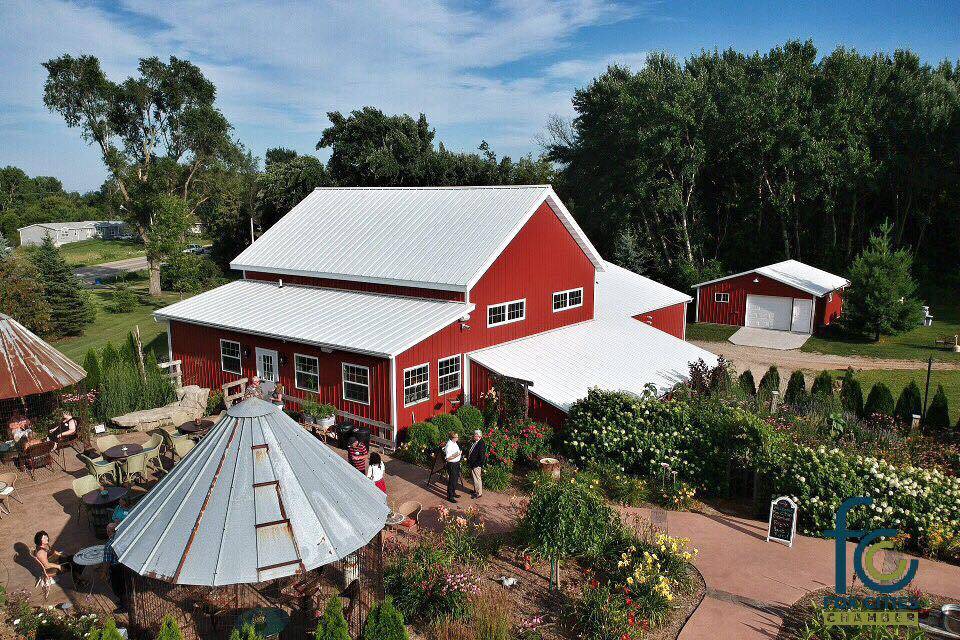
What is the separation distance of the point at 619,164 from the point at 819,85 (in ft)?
44.2

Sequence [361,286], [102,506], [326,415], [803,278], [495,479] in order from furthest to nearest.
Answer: [803,278] → [361,286] → [326,415] → [495,479] → [102,506]

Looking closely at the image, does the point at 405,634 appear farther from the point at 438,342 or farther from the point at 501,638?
the point at 438,342

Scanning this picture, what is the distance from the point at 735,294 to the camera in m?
36.6

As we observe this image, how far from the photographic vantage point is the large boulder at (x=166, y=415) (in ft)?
57.5

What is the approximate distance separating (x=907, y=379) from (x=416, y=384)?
2086 cm

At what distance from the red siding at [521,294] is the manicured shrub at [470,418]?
0.63 metres

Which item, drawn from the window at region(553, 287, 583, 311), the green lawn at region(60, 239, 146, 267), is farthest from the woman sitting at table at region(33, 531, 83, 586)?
the green lawn at region(60, 239, 146, 267)

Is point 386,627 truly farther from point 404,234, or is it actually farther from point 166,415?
point 404,234

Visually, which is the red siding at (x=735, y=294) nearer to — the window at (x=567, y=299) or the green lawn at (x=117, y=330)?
the window at (x=567, y=299)

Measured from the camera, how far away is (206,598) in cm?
937

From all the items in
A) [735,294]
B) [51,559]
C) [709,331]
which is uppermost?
[735,294]

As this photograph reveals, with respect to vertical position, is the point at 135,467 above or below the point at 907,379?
above

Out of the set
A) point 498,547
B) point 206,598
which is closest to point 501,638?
point 498,547

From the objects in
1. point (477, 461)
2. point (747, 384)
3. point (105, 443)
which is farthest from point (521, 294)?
point (105, 443)
